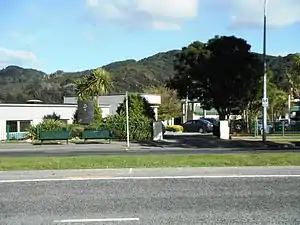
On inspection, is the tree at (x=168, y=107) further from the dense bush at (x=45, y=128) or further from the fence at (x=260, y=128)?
the dense bush at (x=45, y=128)

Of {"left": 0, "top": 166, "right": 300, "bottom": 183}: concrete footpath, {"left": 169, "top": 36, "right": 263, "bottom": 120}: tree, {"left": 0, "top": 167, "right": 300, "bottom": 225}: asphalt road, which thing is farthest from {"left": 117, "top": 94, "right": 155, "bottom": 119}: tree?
{"left": 0, "top": 167, "right": 300, "bottom": 225}: asphalt road

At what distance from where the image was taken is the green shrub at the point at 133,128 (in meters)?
38.1

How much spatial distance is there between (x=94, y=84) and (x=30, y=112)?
12.2 meters

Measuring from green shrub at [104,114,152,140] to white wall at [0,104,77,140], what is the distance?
9.20 metres

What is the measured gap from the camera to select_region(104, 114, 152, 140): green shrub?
38.1 metres

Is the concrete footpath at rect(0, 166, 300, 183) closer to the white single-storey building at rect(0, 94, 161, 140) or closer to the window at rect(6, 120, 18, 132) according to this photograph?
the white single-storey building at rect(0, 94, 161, 140)

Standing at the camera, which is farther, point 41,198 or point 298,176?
point 298,176

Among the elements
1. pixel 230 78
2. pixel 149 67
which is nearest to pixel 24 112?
pixel 230 78

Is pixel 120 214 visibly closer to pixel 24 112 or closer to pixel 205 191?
pixel 205 191


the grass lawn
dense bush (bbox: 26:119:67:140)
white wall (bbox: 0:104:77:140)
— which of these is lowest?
the grass lawn

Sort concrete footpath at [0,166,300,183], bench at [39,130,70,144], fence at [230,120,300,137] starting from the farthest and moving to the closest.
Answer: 1. fence at [230,120,300,137]
2. bench at [39,130,70,144]
3. concrete footpath at [0,166,300,183]

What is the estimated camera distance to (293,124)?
164 feet

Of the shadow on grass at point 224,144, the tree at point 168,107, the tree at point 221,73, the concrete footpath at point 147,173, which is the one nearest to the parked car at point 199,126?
the tree at point 221,73

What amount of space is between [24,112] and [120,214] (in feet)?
121
